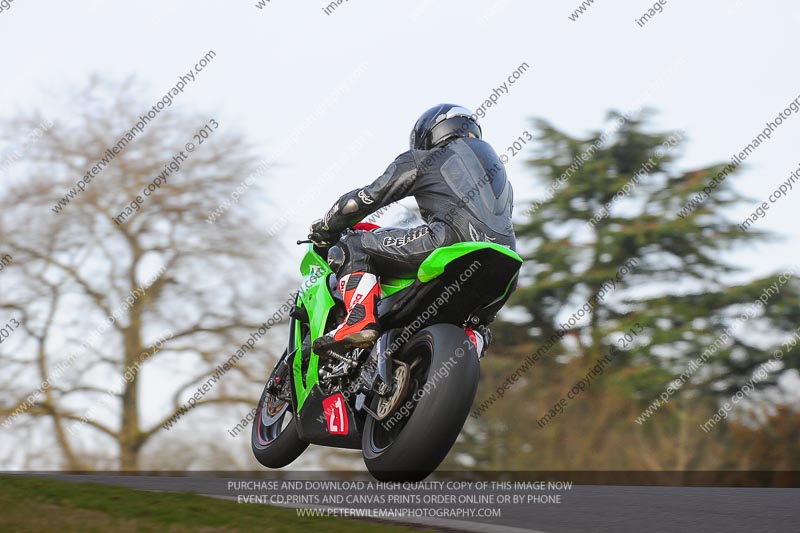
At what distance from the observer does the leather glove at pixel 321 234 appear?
6099mm

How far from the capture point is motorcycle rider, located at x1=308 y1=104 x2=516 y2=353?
5.43m

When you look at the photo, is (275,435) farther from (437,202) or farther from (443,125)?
(443,125)

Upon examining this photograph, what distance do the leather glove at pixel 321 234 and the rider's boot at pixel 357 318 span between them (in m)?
0.44

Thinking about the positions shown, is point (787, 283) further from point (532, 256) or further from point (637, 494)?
point (637, 494)

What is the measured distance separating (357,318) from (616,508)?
1764 mm

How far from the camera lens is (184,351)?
12508mm

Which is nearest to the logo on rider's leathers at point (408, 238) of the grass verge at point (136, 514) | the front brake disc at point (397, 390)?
the front brake disc at point (397, 390)

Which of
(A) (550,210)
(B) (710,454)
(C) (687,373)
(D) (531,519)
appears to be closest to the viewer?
(D) (531,519)

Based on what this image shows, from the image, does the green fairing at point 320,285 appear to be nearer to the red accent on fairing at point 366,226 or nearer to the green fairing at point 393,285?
the green fairing at point 393,285

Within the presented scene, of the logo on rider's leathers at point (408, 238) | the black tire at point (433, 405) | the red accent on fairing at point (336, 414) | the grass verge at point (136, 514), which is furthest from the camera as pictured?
the red accent on fairing at point (336, 414)

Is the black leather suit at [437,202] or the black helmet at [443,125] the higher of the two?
the black helmet at [443,125]

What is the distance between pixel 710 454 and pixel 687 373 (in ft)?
3.96

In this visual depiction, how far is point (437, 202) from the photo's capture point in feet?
18.0

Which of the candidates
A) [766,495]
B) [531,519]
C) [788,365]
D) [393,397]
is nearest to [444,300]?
[393,397]
